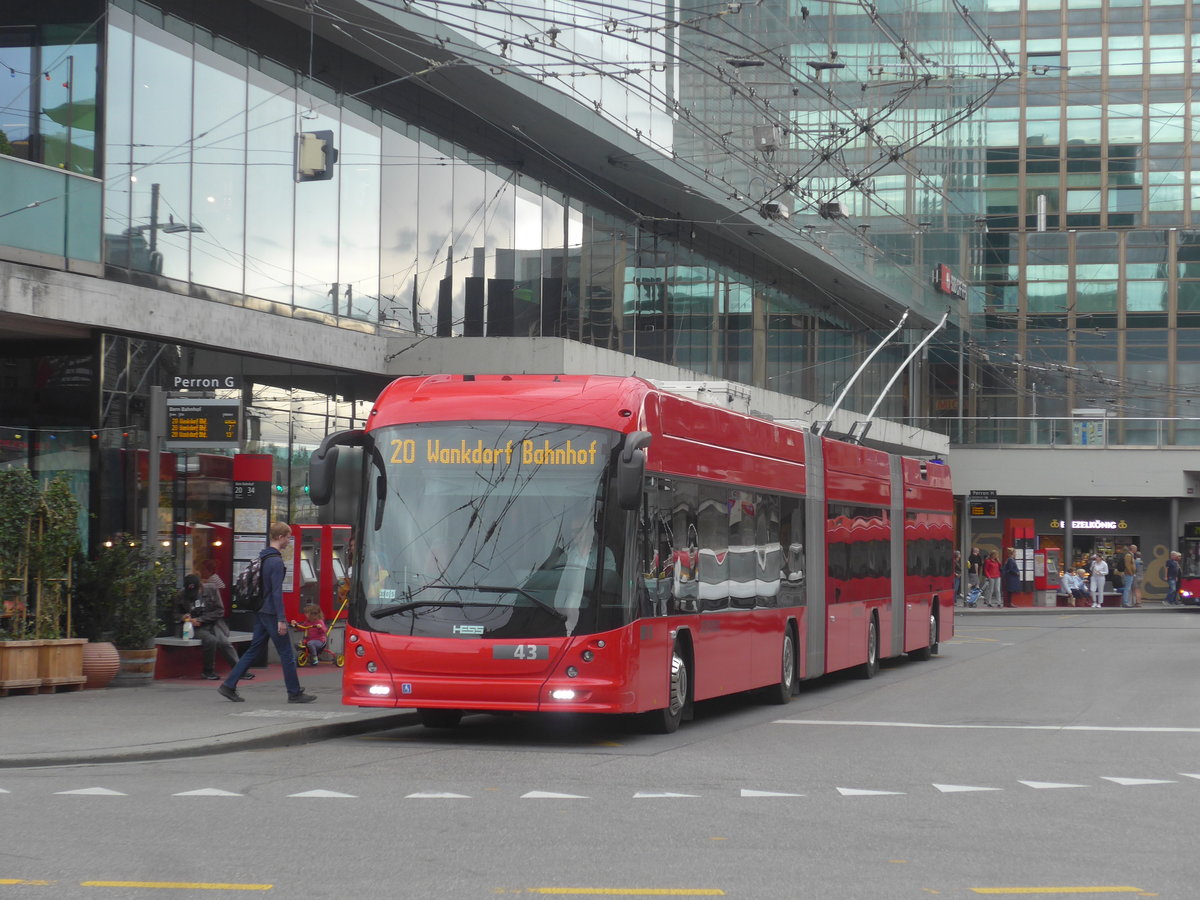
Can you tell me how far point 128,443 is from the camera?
68.9ft

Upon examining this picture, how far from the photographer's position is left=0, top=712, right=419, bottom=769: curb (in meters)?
12.1

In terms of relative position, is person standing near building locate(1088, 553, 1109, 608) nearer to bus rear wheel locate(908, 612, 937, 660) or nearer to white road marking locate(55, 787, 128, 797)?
bus rear wheel locate(908, 612, 937, 660)

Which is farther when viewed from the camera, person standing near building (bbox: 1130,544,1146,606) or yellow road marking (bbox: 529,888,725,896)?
person standing near building (bbox: 1130,544,1146,606)

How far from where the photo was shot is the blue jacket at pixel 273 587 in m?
16.3

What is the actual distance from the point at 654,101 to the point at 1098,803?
81.0 ft

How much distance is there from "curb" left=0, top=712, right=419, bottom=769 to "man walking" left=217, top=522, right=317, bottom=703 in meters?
1.54

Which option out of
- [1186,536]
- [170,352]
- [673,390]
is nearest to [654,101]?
[170,352]

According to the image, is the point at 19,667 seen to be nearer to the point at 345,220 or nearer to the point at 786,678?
the point at 786,678

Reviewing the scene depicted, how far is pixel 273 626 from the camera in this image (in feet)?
53.6

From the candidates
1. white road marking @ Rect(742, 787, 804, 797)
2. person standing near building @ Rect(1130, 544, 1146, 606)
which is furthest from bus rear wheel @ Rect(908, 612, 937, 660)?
person standing near building @ Rect(1130, 544, 1146, 606)

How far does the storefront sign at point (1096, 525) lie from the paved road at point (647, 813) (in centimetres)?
4531

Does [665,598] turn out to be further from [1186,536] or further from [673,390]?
[1186,536]

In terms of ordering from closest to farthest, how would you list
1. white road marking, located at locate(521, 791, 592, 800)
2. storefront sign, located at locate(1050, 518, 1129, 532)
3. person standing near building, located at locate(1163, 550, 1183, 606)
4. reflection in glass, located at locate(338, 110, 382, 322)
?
white road marking, located at locate(521, 791, 592, 800) < reflection in glass, located at locate(338, 110, 382, 322) < person standing near building, located at locate(1163, 550, 1183, 606) < storefront sign, located at locate(1050, 518, 1129, 532)

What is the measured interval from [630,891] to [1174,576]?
5044 centimetres
